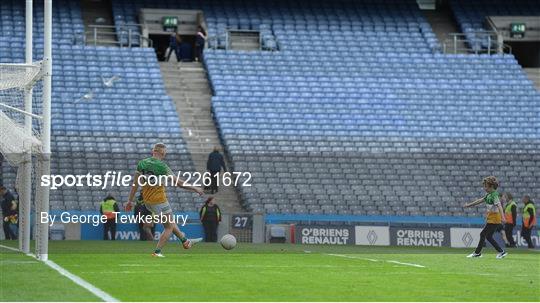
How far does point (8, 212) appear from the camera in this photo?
37250mm

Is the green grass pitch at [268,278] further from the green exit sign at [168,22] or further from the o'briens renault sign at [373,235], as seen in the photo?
the green exit sign at [168,22]

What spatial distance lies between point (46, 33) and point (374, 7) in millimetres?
36508

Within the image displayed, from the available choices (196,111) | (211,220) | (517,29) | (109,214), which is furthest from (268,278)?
(517,29)

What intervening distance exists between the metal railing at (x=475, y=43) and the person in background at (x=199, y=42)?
10742 millimetres

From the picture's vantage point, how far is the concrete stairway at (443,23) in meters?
56.8

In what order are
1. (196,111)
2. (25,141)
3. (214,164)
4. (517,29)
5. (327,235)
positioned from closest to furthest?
(25,141) < (327,235) < (214,164) < (196,111) < (517,29)

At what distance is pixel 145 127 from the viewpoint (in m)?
45.5

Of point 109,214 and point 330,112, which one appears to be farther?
point 330,112

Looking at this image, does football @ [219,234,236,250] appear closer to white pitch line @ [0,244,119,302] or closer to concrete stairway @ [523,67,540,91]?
white pitch line @ [0,244,119,302]

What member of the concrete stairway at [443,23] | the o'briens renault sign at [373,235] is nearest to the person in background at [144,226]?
the o'briens renault sign at [373,235]

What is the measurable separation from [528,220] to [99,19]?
23503 millimetres

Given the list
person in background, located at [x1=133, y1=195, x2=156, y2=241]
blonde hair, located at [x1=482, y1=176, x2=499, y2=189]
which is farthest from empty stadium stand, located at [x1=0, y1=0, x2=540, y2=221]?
blonde hair, located at [x1=482, y1=176, x2=499, y2=189]

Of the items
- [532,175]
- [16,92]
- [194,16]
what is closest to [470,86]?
[532,175]

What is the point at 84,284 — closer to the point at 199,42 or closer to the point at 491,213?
the point at 491,213
